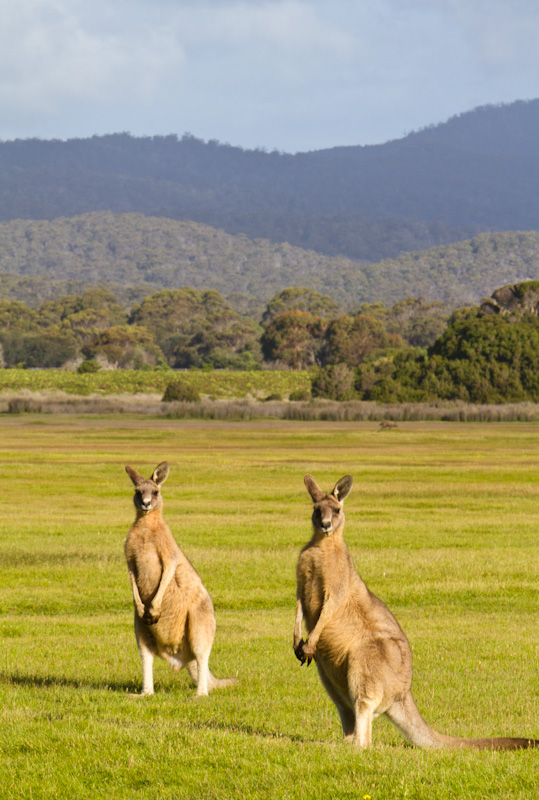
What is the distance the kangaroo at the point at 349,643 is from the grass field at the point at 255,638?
0.21 meters

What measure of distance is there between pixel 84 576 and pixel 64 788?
38.3 feet

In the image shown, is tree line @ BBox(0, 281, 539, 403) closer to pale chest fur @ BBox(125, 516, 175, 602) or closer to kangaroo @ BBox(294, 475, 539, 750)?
pale chest fur @ BBox(125, 516, 175, 602)

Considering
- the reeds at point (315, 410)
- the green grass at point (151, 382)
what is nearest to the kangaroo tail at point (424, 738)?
the reeds at point (315, 410)

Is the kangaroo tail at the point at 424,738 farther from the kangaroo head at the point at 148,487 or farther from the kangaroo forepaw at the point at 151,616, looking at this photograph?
the kangaroo head at the point at 148,487

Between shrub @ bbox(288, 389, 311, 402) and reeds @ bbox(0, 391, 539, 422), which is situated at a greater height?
shrub @ bbox(288, 389, 311, 402)

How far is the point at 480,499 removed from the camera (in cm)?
3291

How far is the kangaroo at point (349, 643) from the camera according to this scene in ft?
22.6

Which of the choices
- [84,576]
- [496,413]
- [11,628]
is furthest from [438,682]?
[496,413]

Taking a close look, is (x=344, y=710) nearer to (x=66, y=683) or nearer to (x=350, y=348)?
(x=66, y=683)

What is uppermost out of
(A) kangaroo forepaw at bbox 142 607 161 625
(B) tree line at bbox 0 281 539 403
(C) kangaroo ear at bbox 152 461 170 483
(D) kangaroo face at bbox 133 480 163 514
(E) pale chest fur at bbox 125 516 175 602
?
(B) tree line at bbox 0 281 539 403

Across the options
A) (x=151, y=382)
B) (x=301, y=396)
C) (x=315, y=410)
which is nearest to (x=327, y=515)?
(x=315, y=410)

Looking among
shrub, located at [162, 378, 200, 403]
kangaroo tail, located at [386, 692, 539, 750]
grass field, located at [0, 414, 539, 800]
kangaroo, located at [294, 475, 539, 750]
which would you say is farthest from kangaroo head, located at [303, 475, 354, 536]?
shrub, located at [162, 378, 200, 403]

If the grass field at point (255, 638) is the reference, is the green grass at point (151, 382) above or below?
above

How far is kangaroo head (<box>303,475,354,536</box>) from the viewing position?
689 centimetres
